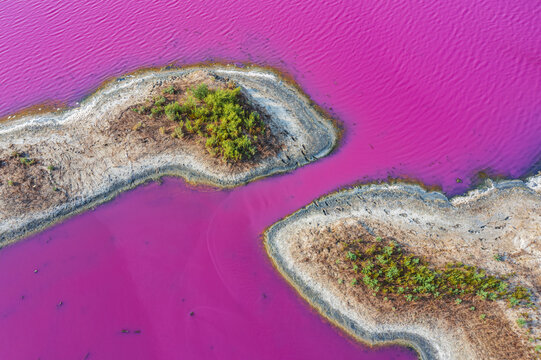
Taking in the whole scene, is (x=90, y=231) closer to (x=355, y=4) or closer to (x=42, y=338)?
(x=42, y=338)

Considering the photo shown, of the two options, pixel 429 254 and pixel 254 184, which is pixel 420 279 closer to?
pixel 429 254

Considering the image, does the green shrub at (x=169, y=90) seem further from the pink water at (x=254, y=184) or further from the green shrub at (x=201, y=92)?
the pink water at (x=254, y=184)

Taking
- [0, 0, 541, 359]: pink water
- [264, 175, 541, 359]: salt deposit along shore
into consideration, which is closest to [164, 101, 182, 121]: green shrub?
[0, 0, 541, 359]: pink water

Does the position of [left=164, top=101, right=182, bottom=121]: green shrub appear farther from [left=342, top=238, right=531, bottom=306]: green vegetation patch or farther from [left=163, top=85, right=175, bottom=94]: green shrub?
[left=342, top=238, right=531, bottom=306]: green vegetation patch

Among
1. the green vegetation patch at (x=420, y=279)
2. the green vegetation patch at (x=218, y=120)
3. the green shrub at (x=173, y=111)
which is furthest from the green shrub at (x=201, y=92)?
the green vegetation patch at (x=420, y=279)

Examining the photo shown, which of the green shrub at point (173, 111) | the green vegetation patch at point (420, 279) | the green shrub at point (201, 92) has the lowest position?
the green vegetation patch at point (420, 279)

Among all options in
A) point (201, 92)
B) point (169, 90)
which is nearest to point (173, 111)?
point (201, 92)
